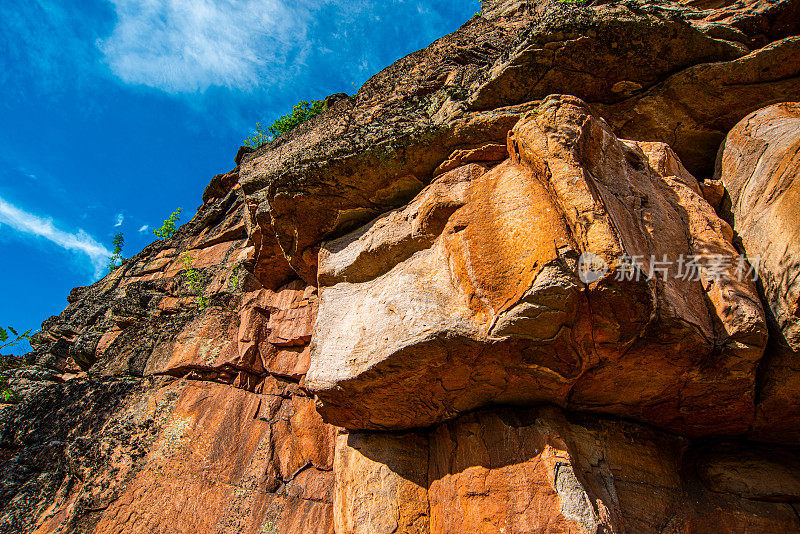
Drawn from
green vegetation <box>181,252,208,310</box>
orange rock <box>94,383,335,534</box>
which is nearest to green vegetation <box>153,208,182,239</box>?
green vegetation <box>181,252,208,310</box>

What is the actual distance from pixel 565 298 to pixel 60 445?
737 cm

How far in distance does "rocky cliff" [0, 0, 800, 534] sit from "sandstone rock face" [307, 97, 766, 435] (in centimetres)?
3

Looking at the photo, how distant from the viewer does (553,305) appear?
354 cm

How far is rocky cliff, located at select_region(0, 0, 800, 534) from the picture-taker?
3.90 m

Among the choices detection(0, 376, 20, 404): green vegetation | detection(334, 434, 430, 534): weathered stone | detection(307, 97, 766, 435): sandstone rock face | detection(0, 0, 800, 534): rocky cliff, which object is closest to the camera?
detection(307, 97, 766, 435): sandstone rock face

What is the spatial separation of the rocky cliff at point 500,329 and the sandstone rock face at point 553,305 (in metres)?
0.03

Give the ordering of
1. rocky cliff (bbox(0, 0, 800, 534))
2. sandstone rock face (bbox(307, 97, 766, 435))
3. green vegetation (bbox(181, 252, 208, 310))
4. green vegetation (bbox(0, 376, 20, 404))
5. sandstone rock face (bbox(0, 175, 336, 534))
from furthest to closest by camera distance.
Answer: green vegetation (bbox(181, 252, 208, 310)), green vegetation (bbox(0, 376, 20, 404)), sandstone rock face (bbox(0, 175, 336, 534)), rocky cliff (bbox(0, 0, 800, 534)), sandstone rock face (bbox(307, 97, 766, 435))

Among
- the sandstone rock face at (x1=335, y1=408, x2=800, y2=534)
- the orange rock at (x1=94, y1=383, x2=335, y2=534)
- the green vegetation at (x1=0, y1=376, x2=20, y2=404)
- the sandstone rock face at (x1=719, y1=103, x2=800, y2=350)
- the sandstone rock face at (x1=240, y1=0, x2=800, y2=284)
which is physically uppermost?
the sandstone rock face at (x1=240, y1=0, x2=800, y2=284)

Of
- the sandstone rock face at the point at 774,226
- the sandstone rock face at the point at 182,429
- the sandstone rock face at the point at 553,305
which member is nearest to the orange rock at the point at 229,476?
the sandstone rock face at the point at 182,429

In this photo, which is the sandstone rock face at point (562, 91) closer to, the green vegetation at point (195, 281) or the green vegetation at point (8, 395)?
the green vegetation at point (195, 281)

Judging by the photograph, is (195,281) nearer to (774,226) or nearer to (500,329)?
(500,329)

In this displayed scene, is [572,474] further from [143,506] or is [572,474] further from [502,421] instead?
[143,506]

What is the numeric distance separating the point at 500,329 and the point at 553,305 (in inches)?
20.6

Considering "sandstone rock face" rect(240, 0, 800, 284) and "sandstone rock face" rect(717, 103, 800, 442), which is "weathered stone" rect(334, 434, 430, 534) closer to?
"sandstone rock face" rect(240, 0, 800, 284)
